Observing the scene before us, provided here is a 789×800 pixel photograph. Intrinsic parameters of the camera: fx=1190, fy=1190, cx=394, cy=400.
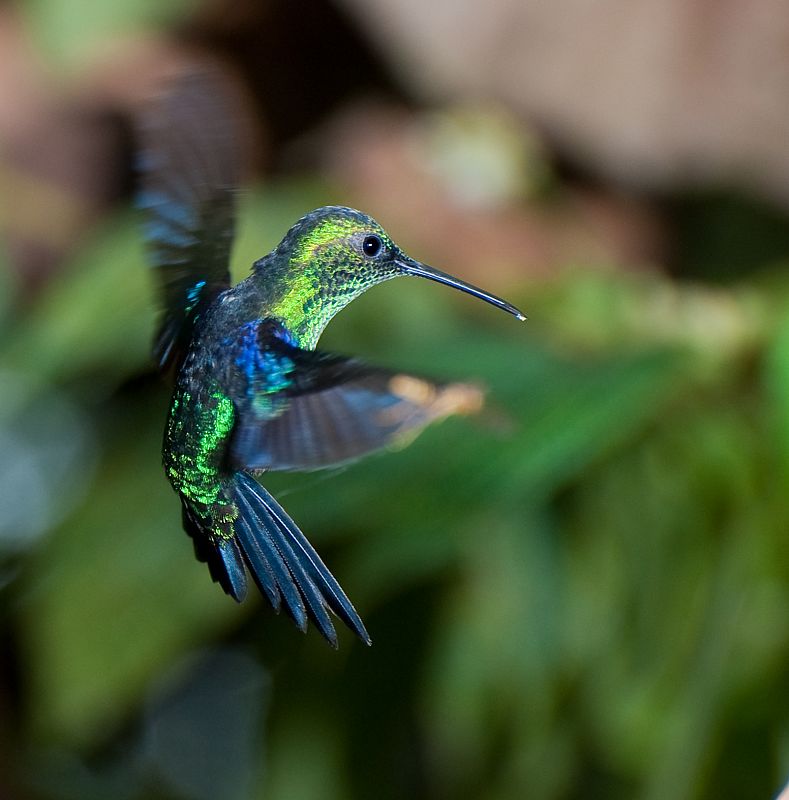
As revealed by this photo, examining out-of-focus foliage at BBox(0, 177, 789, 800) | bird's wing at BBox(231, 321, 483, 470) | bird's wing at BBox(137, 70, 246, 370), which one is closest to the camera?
bird's wing at BBox(231, 321, 483, 470)

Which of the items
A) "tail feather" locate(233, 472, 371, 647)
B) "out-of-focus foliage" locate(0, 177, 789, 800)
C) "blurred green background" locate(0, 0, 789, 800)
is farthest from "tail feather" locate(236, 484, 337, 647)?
"out-of-focus foliage" locate(0, 177, 789, 800)

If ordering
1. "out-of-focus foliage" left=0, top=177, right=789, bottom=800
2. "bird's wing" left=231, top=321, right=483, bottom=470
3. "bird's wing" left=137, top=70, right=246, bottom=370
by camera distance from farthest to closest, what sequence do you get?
"out-of-focus foliage" left=0, top=177, right=789, bottom=800
"bird's wing" left=137, top=70, right=246, bottom=370
"bird's wing" left=231, top=321, right=483, bottom=470

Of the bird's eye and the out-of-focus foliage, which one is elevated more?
the bird's eye

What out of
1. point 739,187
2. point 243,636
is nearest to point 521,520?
point 243,636

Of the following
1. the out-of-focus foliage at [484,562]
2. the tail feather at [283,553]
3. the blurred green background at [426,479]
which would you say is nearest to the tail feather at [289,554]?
the tail feather at [283,553]

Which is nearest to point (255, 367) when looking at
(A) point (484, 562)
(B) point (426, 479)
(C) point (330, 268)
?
(C) point (330, 268)

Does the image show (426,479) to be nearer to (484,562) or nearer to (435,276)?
(484,562)

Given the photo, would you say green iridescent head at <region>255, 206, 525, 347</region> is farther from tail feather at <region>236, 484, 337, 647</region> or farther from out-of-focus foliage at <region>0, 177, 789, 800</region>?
out-of-focus foliage at <region>0, 177, 789, 800</region>

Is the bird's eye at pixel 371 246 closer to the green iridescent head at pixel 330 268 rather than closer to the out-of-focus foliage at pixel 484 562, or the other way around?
the green iridescent head at pixel 330 268
